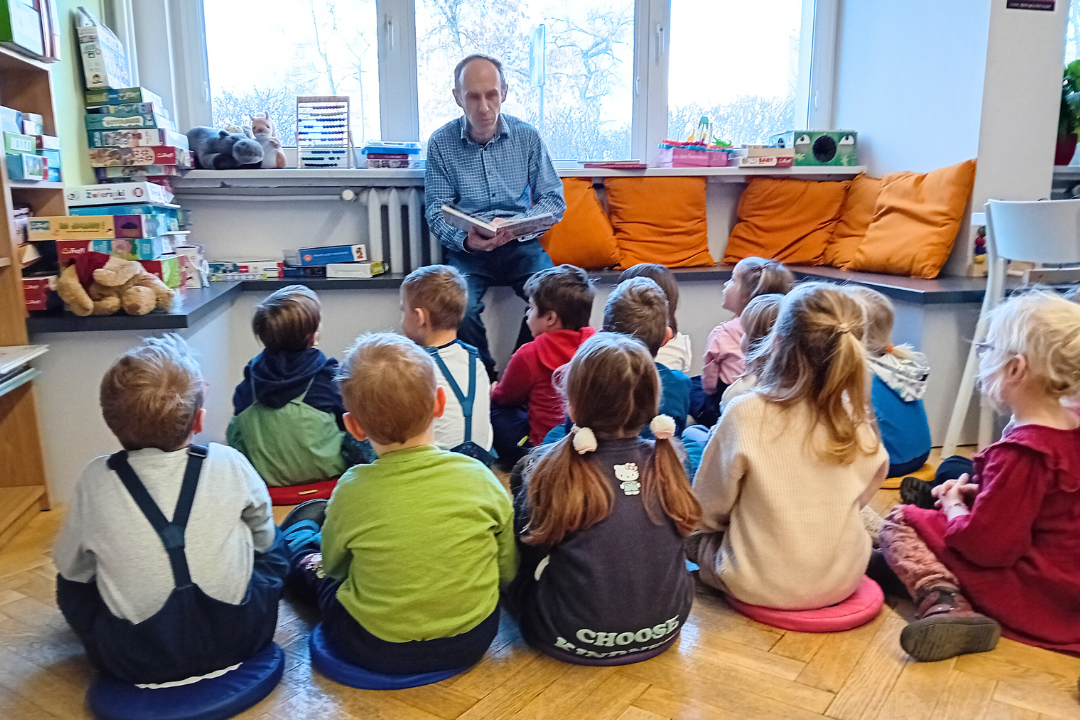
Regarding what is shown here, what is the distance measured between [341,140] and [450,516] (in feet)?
7.82

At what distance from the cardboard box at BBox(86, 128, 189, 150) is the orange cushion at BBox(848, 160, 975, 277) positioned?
106 inches

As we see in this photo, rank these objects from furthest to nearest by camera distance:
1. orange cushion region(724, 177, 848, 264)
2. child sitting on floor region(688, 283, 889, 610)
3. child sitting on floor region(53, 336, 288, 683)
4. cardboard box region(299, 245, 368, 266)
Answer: orange cushion region(724, 177, 848, 264)
cardboard box region(299, 245, 368, 266)
child sitting on floor region(688, 283, 889, 610)
child sitting on floor region(53, 336, 288, 683)

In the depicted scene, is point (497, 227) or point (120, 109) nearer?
point (120, 109)

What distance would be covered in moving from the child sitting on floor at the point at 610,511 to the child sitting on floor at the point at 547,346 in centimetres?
82

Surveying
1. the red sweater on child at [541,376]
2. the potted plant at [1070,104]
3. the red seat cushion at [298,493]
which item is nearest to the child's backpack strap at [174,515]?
the red seat cushion at [298,493]

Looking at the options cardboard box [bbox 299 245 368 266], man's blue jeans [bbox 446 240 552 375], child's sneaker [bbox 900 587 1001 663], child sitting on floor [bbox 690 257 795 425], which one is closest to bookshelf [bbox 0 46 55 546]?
cardboard box [bbox 299 245 368 266]

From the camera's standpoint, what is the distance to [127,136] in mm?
2725

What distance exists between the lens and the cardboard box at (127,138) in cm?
269

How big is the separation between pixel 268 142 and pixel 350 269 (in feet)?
2.02

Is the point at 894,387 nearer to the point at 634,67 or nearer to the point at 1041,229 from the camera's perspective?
the point at 1041,229

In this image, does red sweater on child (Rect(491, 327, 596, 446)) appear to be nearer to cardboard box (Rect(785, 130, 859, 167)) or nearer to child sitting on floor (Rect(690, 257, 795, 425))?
child sitting on floor (Rect(690, 257, 795, 425))

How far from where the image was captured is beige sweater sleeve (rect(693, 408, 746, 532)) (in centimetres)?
157

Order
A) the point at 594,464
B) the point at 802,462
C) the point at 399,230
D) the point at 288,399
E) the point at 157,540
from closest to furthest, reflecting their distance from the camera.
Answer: the point at 157,540 < the point at 594,464 < the point at 802,462 < the point at 288,399 < the point at 399,230

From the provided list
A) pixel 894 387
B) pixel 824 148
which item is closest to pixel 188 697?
pixel 894 387
